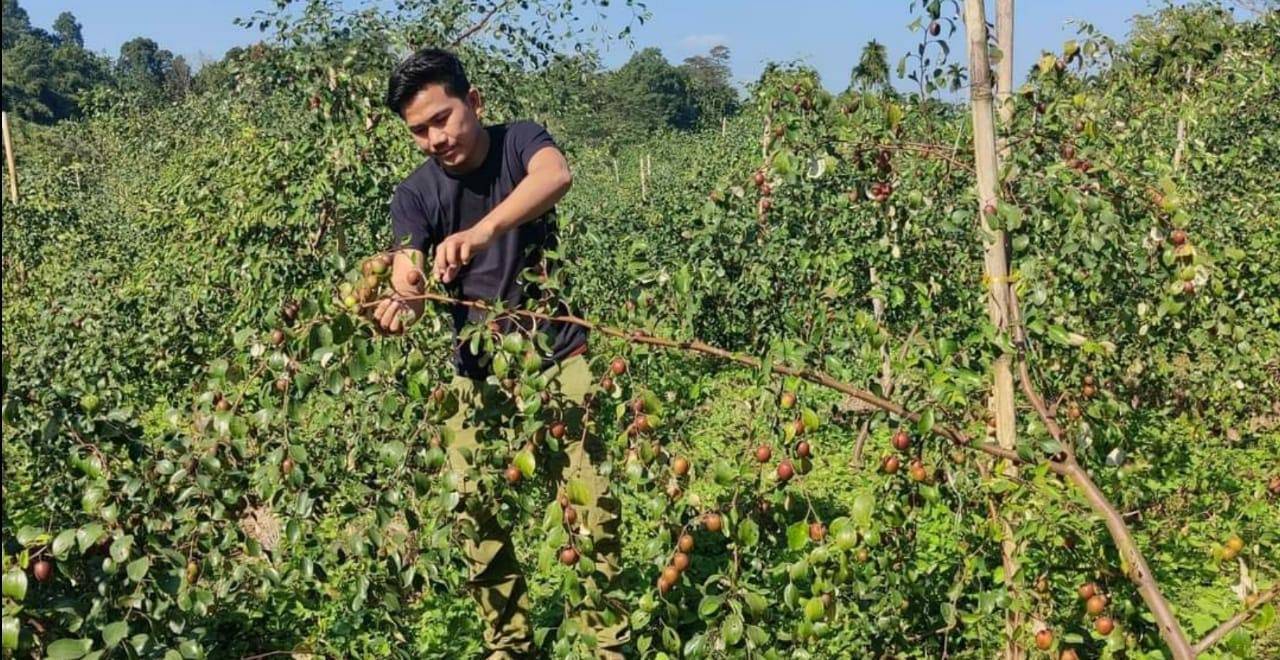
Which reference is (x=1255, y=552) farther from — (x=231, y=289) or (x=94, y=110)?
(x=94, y=110)

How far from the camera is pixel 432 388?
1.80 meters

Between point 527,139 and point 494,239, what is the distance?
16.5 inches

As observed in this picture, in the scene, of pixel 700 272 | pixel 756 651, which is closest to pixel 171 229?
pixel 700 272

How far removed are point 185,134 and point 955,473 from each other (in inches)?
557

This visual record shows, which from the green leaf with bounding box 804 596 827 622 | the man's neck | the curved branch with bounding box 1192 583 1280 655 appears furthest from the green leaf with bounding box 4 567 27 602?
the curved branch with bounding box 1192 583 1280 655

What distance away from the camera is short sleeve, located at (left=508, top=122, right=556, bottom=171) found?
2.43 meters

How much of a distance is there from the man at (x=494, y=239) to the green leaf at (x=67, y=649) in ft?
2.71

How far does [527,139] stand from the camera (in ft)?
8.13

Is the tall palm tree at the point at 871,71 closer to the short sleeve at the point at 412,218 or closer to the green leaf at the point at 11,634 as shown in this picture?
the short sleeve at the point at 412,218

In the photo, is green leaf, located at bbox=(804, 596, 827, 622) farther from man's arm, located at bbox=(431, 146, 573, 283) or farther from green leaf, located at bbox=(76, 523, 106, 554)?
green leaf, located at bbox=(76, 523, 106, 554)

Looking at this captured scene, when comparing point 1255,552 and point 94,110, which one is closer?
point 1255,552

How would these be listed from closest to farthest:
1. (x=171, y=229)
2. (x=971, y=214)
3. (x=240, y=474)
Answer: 1. (x=240, y=474)
2. (x=971, y=214)
3. (x=171, y=229)

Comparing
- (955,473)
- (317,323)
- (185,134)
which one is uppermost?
(185,134)

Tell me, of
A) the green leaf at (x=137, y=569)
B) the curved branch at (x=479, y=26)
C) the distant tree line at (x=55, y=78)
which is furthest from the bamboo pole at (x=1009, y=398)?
the distant tree line at (x=55, y=78)
